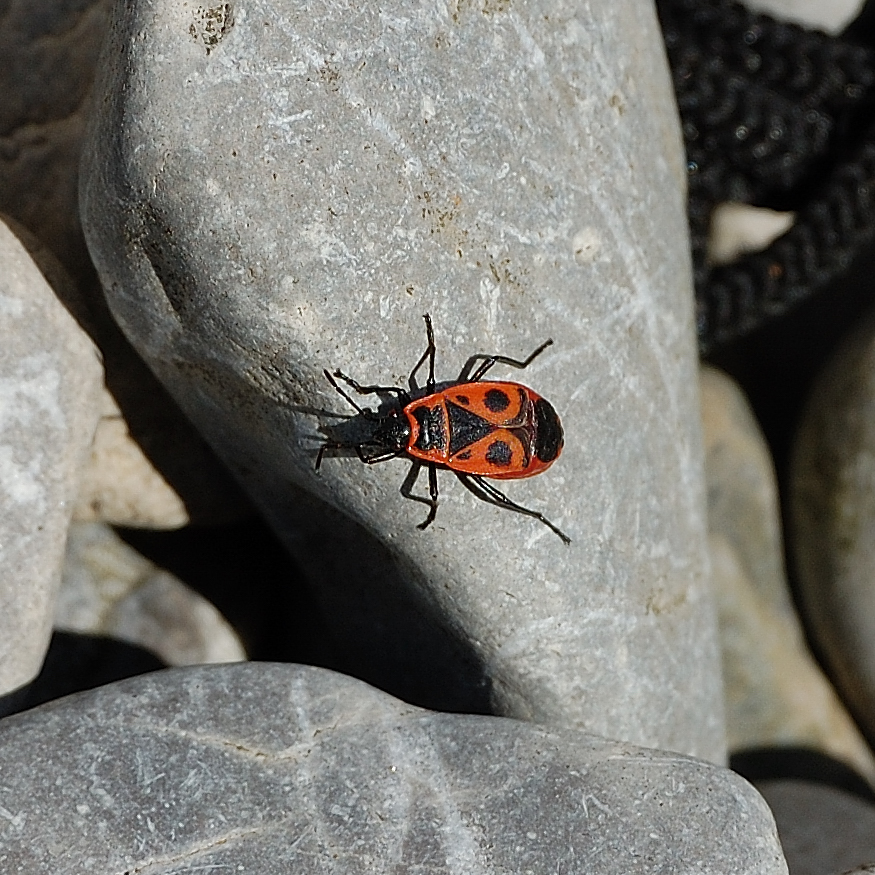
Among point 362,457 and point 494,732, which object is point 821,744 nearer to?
point 494,732

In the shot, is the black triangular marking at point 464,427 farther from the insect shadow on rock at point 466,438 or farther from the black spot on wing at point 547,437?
the black spot on wing at point 547,437

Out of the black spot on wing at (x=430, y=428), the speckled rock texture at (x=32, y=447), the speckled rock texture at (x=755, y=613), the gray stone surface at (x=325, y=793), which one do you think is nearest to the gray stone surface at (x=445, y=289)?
the black spot on wing at (x=430, y=428)

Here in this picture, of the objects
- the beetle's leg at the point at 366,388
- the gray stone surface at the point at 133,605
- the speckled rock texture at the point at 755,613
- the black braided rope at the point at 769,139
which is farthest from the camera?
the speckled rock texture at the point at 755,613

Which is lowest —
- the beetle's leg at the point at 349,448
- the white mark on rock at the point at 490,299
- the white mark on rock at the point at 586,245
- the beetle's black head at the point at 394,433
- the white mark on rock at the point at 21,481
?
the white mark on rock at the point at 21,481

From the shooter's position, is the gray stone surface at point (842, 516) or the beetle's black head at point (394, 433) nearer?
the beetle's black head at point (394, 433)

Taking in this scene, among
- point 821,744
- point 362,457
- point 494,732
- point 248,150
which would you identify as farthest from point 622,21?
point 821,744

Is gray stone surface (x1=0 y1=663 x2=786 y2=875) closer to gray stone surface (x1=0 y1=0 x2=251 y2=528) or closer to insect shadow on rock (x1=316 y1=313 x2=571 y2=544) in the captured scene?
insect shadow on rock (x1=316 y1=313 x2=571 y2=544)

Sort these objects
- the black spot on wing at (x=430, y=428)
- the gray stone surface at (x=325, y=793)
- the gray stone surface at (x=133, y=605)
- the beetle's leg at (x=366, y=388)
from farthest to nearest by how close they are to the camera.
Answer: the gray stone surface at (x=133, y=605) → the black spot on wing at (x=430, y=428) → the beetle's leg at (x=366, y=388) → the gray stone surface at (x=325, y=793)
